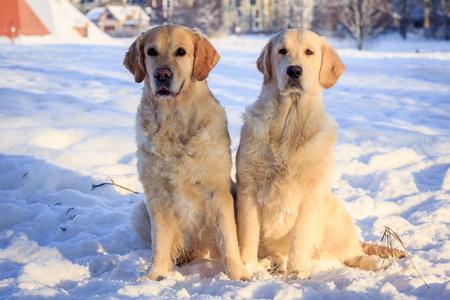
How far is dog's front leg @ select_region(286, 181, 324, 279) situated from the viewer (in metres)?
2.66

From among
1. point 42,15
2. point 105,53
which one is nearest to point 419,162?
point 105,53

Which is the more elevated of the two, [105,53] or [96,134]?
[105,53]

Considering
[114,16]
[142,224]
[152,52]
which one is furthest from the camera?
[114,16]

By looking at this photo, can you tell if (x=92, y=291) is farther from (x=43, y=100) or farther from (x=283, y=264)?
(x=43, y=100)

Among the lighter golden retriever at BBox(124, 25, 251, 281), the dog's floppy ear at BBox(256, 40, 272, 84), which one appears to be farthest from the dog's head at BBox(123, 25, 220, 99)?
the dog's floppy ear at BBox(256, 40, 272, 84)

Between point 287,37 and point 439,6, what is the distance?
31.7 meters

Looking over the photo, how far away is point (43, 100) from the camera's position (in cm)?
666

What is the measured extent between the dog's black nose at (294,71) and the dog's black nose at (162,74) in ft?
2.54

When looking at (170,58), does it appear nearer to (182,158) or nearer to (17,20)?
(182,158)

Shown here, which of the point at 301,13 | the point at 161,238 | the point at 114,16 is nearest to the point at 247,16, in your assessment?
the point at 114,16

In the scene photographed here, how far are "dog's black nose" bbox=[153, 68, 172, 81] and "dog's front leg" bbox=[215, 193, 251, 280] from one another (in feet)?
2.82

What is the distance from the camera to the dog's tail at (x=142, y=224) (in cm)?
307

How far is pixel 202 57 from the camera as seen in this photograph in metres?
2.86

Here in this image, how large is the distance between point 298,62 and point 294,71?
0.07 m
